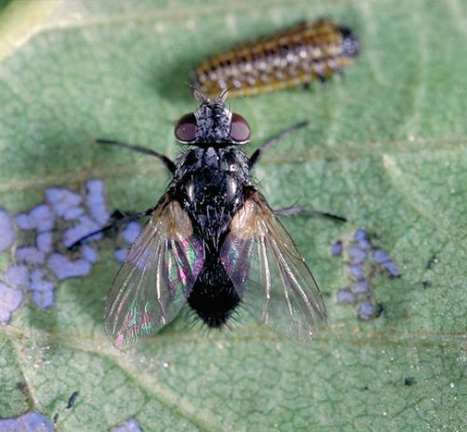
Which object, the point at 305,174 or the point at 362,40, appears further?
the point at 362,40

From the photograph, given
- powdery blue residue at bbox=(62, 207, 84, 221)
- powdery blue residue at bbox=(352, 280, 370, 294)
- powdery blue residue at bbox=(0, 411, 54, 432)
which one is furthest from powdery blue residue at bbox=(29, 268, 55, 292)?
powdery blue residue at bbox=(352, 280, 370, 294)

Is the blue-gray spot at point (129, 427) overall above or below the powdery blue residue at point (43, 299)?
below

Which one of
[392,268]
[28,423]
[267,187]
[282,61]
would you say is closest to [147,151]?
[267,187]

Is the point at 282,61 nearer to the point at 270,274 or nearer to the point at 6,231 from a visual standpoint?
the point at 270,274

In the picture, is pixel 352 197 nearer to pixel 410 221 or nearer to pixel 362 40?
pixel 410 221

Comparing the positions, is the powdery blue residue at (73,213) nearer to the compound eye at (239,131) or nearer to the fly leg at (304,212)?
the compound eye at (239,131)

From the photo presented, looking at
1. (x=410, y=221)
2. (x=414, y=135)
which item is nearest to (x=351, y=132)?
(x=414, y=135)

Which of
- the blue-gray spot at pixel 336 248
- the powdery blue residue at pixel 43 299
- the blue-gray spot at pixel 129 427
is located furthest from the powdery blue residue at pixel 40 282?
the blue-gray spot at pixel 336 248
